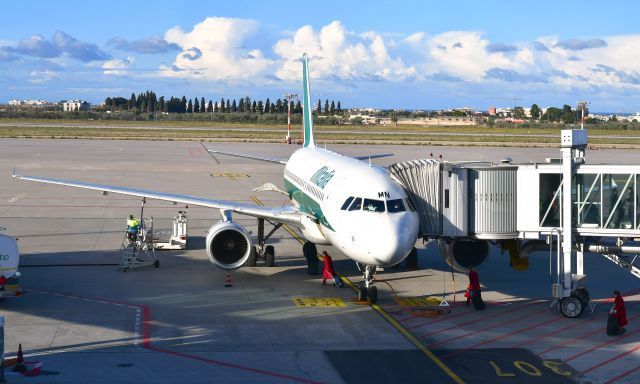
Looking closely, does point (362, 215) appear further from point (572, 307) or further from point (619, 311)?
point (619, 311)

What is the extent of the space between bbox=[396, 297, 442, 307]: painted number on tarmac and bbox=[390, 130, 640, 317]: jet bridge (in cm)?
179

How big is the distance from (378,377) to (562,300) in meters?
7.94

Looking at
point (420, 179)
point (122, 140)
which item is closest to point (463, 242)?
point (420, 179)

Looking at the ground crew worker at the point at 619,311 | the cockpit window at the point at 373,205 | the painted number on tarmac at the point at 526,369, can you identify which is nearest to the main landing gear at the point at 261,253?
the cockpit window at the point at 373,205

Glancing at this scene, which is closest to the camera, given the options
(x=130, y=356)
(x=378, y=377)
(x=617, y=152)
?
(x=378, y=377)

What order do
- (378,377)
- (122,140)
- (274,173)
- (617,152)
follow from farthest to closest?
(122,140)
(617,152)
(274,173)
(378,377)

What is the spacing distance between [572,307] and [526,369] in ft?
17.4

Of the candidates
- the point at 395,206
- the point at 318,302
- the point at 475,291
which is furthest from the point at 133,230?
the point at 475,291

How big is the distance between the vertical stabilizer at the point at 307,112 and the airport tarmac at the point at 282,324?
428 centimetres

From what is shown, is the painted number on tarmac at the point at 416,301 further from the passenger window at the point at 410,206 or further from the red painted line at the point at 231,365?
the red painted line at the point at 231,365

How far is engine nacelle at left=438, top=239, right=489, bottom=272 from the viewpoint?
2625cm

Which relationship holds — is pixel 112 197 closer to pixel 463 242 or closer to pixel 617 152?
pixel 463 242

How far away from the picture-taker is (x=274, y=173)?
6531 centimetres

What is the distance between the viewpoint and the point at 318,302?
24.3 meters
